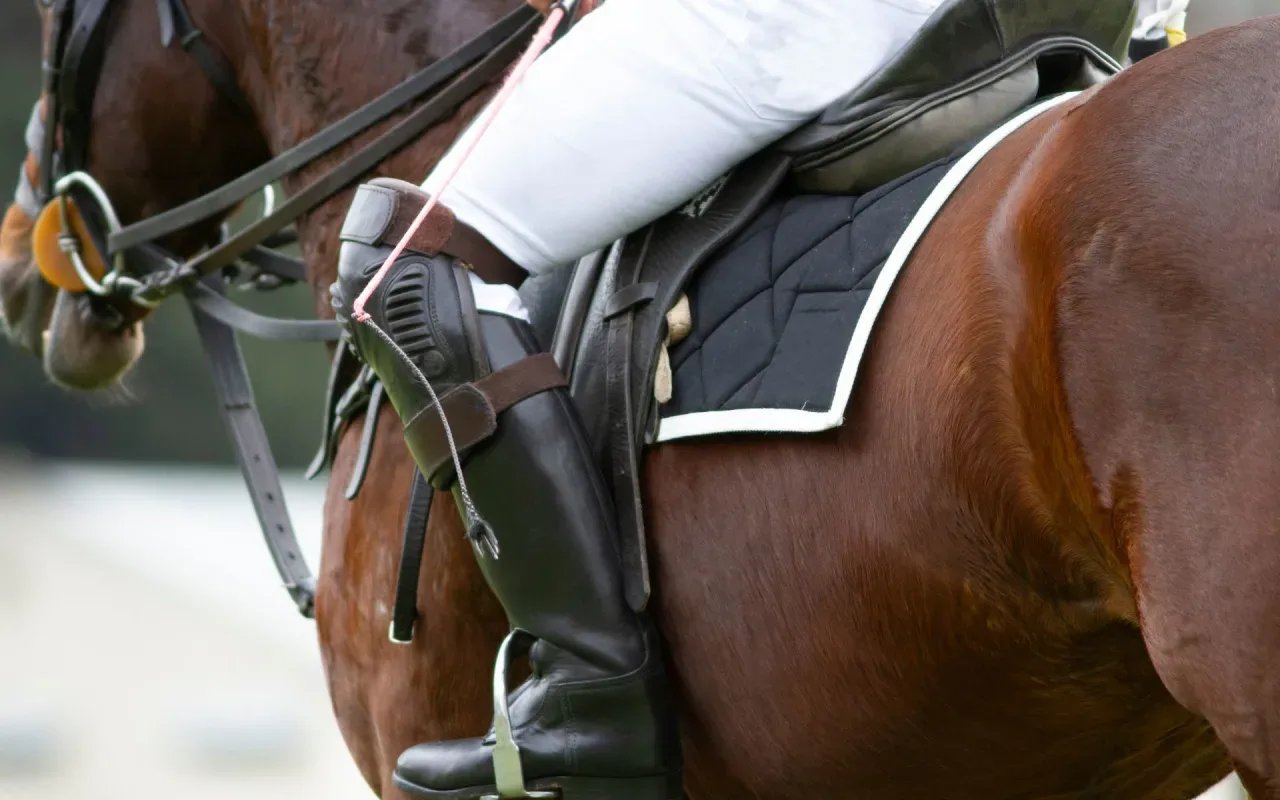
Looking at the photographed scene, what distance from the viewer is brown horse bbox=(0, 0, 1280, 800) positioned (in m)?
1.65

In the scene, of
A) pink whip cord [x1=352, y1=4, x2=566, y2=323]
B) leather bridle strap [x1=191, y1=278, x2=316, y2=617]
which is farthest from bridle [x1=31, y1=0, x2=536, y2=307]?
pink whip cord [x1=352, y1=4, x2=566, y2=323]

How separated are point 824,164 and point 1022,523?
0.68 metres

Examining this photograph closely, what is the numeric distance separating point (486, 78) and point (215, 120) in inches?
29.0

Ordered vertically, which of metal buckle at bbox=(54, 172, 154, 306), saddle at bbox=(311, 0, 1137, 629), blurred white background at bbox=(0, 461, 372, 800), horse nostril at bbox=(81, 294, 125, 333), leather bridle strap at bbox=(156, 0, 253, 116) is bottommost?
blurred white background at bbox=(0, 461, 372, 800)

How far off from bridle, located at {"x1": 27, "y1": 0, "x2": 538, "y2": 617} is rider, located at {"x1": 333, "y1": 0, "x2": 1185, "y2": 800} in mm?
670

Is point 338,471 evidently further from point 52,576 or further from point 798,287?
point 52,576

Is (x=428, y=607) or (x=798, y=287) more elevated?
(x=798, y=287)

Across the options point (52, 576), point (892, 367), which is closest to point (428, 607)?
point (892, 367)

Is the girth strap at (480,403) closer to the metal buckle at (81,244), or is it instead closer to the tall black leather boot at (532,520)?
the tall black leather boot at (532,520)

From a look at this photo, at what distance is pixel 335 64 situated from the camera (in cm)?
321

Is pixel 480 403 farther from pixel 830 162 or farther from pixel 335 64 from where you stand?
pixel 335 64

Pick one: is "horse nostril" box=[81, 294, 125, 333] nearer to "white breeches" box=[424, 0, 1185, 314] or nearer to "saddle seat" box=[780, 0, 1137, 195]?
"white breeches" box=[424, 0, 1185, 314]

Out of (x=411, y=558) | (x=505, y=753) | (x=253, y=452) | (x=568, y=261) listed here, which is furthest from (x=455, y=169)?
(x=253, y=452)

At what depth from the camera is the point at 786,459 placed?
2.21m
